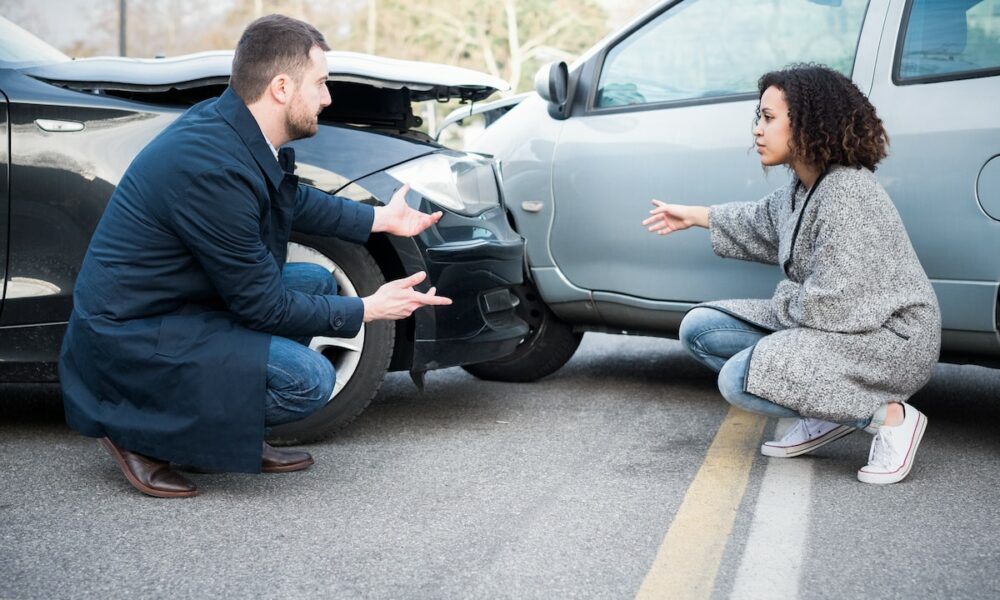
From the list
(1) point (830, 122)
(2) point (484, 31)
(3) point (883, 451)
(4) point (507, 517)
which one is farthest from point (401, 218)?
(2) point (484, 31)

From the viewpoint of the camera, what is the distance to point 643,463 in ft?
11.7

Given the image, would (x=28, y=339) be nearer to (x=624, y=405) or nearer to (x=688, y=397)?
(x=624, y=405)

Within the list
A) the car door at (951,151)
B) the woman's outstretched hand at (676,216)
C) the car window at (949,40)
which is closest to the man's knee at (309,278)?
the woman's outstretched hand at (676,216)

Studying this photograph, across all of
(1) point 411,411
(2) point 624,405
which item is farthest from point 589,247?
(1) point 411,411

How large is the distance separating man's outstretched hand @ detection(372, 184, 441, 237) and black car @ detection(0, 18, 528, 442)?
0.10 meters

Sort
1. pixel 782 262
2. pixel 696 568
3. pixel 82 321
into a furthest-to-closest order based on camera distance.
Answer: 1. pixel 782 262
2. pixel 82 321
3. pixel 696 568

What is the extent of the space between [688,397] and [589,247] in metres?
0.72

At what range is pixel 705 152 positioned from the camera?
4211mm

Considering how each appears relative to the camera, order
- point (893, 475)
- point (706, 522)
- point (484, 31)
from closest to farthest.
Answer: point (706, 522) → point (893, 475) → point (484, 31)

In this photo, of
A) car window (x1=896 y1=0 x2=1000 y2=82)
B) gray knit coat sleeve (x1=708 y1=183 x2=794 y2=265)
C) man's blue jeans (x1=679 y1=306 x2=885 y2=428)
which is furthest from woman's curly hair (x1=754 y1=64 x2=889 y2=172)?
man's blue jeans (x1=679 y1=306 x2=885 y2=428)

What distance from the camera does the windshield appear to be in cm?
385

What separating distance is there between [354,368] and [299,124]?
2.89ft

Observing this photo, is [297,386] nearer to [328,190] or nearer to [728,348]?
[328,190]

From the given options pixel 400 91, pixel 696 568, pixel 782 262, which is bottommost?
pixel 696 568
